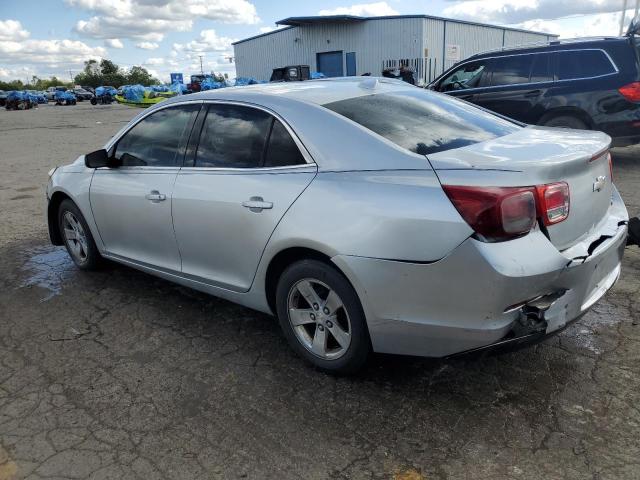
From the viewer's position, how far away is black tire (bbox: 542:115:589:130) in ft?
26.2

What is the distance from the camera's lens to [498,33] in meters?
45.9

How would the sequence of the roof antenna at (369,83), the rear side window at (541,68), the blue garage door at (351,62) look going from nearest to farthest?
the roof antenna at (369,83) < the rear side window at (541,68) < the blue garage door at (351,62)

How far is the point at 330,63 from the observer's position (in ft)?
132

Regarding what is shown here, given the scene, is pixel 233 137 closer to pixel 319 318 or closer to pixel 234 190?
pixel 234 190

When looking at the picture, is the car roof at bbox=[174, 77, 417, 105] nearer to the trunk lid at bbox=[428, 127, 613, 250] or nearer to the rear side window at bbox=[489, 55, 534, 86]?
the trunk lid at bbox=[428, 127, 613, 250]

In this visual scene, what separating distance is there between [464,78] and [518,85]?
3.99 ft

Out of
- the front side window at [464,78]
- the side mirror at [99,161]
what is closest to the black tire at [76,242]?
the side mirror at [99,161]

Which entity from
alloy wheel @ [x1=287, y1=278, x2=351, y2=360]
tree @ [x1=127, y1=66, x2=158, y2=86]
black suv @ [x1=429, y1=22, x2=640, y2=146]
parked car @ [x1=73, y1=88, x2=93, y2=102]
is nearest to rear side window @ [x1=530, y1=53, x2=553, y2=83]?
black suv @ [x1=429, y1=22, x2=640, y2=146]

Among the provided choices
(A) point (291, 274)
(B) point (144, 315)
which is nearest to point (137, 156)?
(B) point (144, 315)

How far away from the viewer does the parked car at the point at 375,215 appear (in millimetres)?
2404

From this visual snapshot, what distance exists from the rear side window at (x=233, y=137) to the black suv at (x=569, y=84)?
Answer: 617 cm

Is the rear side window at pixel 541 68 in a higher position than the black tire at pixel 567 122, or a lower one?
higher

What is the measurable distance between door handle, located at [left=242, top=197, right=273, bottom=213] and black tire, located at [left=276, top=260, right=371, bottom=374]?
368 millimetres

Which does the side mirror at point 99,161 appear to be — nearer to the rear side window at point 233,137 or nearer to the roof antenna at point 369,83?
the rear side window at point 233,137
